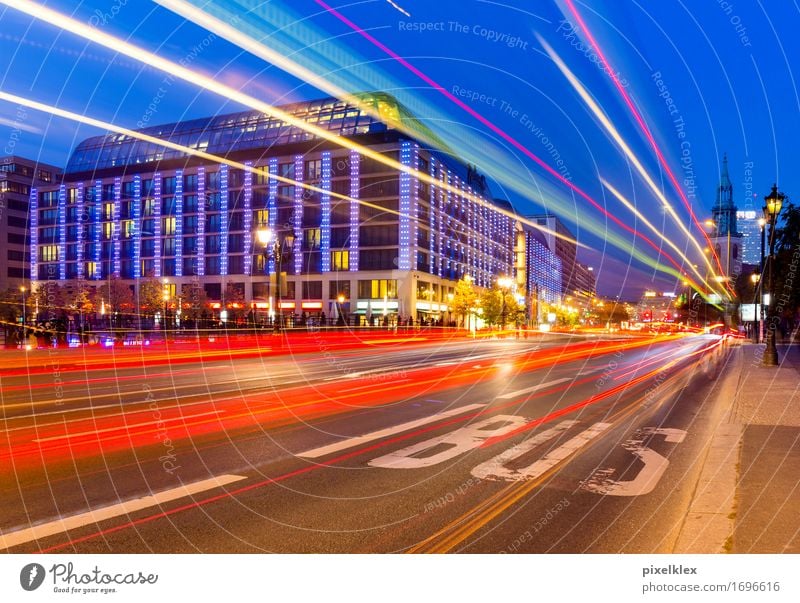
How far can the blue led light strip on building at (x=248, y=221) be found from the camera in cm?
8244

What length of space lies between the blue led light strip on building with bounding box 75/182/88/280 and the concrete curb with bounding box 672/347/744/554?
101 m

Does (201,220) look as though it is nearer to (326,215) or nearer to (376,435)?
(326,215)

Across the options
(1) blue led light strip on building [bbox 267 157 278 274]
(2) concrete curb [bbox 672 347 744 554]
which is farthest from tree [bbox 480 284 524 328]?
(2) concrete curb [bbox 672 347 744 554]

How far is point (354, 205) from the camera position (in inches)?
3081

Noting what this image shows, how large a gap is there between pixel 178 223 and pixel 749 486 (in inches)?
3559

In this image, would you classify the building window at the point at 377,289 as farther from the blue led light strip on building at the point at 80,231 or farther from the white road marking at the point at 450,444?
the white road marking at the point at 450,444

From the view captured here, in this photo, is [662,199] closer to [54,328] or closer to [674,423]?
[674,423]

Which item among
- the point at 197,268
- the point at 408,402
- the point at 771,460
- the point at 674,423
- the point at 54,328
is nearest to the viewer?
the point at 771,460

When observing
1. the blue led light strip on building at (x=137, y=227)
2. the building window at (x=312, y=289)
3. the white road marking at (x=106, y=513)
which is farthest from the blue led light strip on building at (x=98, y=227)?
the white road marking at (x=106, y=513)

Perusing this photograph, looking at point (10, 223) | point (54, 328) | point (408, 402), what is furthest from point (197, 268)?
point (408, 402)

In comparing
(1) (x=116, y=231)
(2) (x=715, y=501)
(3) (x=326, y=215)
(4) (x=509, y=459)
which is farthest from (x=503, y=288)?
(2) (x=715, y=501)

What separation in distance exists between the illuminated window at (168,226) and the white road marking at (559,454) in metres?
87.7

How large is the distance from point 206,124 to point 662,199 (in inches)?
3583

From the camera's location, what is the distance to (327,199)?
7900 cm
